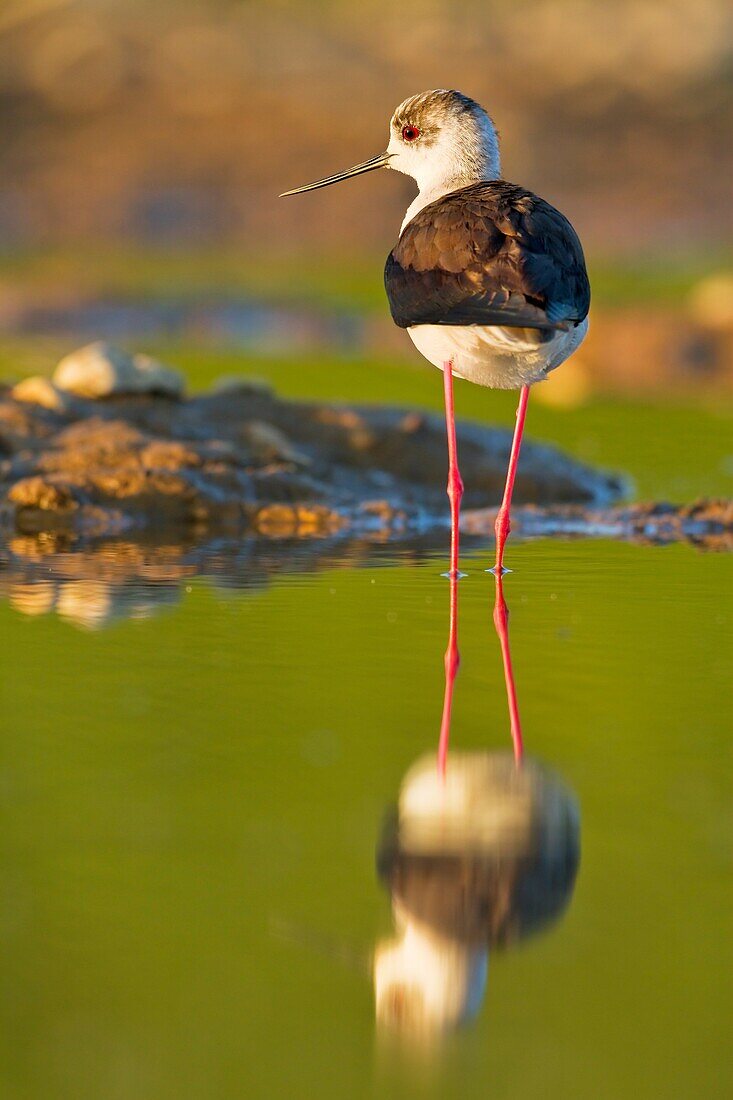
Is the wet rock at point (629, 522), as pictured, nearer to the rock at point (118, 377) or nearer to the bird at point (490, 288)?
the bird at point (490, 288)

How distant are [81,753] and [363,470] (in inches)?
192

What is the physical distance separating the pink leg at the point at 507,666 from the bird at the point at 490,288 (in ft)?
1.55

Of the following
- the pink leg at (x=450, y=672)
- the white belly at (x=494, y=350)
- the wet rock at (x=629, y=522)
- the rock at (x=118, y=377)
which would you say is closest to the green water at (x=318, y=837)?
the pink leg at (x=450, y=672)

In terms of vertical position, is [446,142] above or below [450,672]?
above

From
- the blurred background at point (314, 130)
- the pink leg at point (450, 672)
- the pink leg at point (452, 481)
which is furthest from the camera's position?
the blurred background at point (314, 130)

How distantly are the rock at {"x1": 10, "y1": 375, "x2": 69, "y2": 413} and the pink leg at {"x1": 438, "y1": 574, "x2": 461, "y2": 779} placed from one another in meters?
2.87

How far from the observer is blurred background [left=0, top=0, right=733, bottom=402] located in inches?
1025

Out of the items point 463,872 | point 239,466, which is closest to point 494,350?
point 239,466

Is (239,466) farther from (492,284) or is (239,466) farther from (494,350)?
(492,284)

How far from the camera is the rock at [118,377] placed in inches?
337

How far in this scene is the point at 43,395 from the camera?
329 inches

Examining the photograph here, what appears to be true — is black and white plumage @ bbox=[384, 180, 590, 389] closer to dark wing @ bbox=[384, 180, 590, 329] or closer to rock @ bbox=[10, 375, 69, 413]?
dark wing @ bbox=[384, 180, 590, 329]

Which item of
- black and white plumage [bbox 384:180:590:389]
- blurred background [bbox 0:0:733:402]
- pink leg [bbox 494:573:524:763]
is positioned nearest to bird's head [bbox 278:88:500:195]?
black and white plumage [bbox 384:180:590:389]

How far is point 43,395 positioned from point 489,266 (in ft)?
11.2
